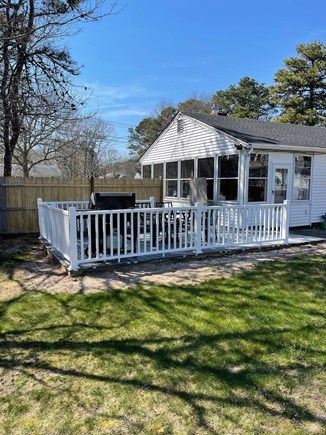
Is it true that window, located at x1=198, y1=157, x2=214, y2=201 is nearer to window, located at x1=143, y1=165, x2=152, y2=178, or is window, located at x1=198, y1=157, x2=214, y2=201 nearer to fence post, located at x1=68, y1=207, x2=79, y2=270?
window, located at x1=143, y1=165, x2=152, y2=178

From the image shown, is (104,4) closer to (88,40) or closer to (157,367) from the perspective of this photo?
(88,40)

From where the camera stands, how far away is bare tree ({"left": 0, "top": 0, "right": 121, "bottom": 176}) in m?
5.36

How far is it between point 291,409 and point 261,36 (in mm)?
15832

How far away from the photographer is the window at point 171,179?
40.1 ft

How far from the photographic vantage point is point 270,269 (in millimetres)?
5301

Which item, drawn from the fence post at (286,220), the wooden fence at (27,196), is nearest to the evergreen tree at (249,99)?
the wooden fence at (27,196)

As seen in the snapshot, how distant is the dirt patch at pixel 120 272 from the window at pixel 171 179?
6121 mm

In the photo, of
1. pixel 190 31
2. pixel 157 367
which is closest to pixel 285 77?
pixel 190 31

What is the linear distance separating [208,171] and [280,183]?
2.28 meters

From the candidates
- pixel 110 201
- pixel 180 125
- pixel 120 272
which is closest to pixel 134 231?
pixel 110 201

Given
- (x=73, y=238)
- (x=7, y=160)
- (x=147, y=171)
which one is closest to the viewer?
(x=73, y=238)

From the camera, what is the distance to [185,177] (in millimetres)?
11641

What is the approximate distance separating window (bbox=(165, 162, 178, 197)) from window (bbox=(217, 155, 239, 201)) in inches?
108

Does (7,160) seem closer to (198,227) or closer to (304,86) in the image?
(198,227)
